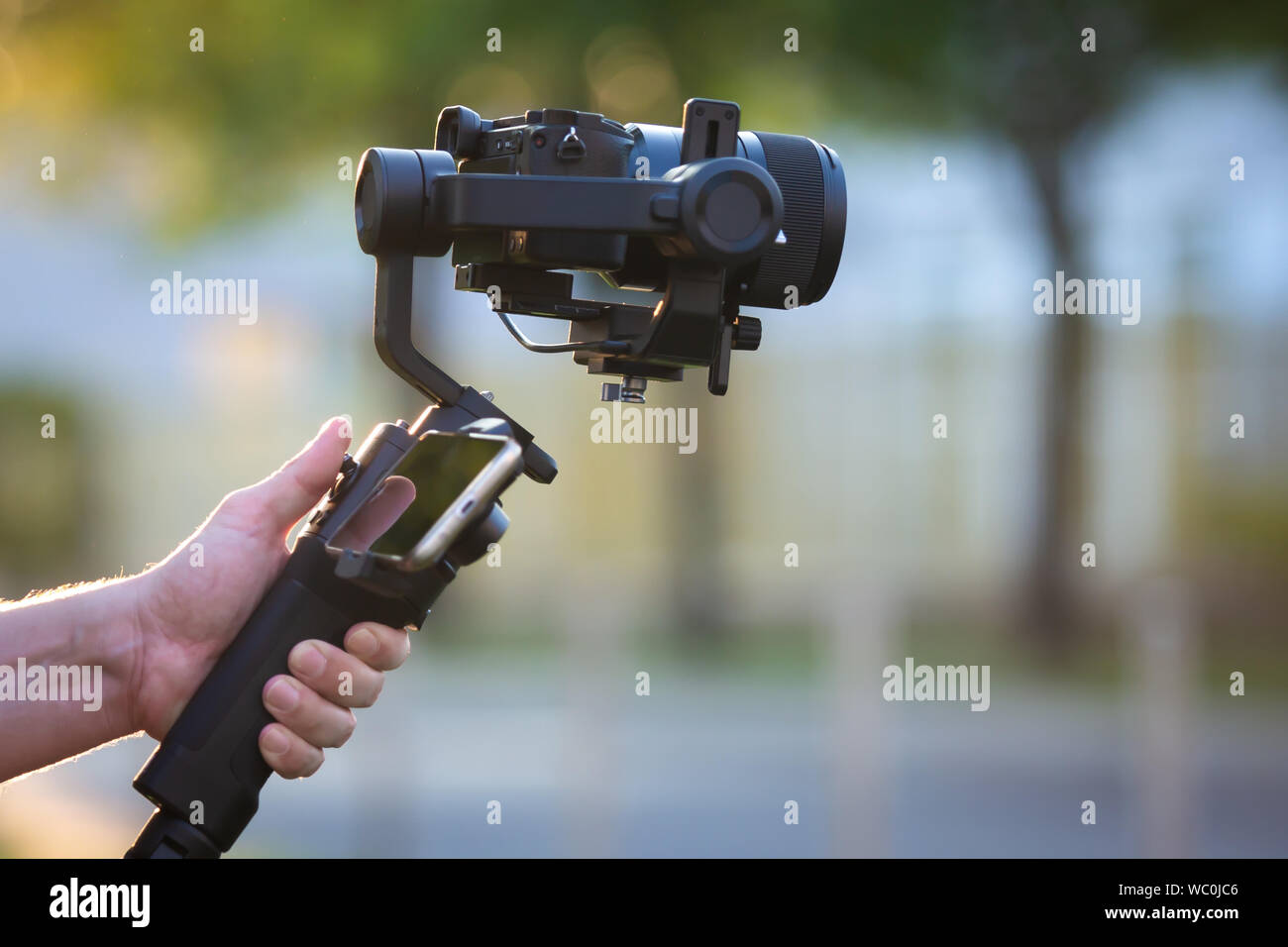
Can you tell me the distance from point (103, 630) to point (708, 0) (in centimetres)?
736

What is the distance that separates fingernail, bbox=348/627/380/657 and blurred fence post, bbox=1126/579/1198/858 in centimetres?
454

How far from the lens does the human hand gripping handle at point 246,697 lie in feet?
6.73

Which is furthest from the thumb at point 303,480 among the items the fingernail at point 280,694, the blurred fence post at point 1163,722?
the blurred fence post at point 1163,722

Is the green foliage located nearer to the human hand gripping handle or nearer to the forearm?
the forearm

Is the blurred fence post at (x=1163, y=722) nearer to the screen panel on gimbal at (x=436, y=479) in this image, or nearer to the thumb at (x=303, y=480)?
the thumb at (x=303, y=480)

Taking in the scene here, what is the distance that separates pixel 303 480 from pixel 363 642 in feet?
1.96

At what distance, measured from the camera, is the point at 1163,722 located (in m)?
5.82

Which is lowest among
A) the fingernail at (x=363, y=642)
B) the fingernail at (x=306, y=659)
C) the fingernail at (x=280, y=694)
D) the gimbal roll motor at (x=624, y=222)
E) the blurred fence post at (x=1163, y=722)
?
the blurred fence post at (x=1163, y=722)

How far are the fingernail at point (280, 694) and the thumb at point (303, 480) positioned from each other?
22.0 inches

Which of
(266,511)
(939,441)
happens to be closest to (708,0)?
(939,441)

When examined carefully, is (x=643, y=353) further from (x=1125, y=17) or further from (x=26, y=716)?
(x=1125, y=17)

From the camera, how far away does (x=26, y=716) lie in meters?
2.60

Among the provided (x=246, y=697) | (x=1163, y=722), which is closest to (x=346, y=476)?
(x=246, y=697)

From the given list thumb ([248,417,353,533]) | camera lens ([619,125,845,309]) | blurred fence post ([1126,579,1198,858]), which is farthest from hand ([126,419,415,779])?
blurred fence post ([1126,579,1198,858])
